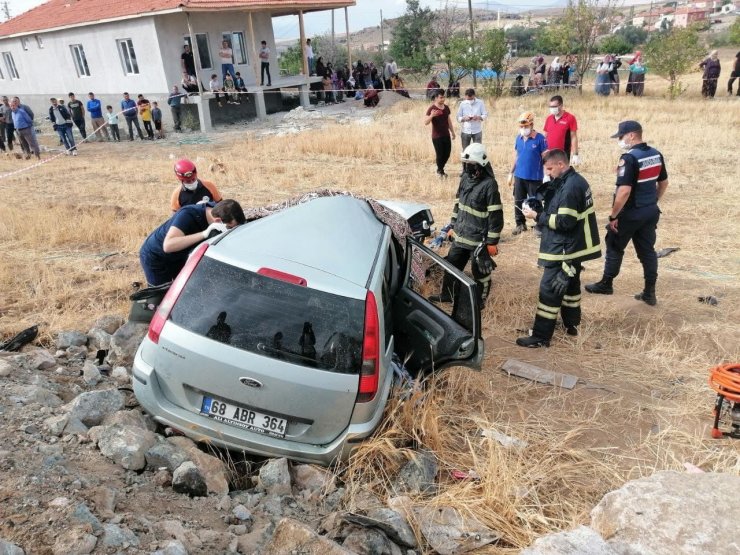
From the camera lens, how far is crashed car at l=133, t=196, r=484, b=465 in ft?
10.2

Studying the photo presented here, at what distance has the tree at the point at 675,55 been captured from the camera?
816 inches

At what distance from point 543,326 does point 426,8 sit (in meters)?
37.1

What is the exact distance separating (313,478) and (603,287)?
431 centimetres

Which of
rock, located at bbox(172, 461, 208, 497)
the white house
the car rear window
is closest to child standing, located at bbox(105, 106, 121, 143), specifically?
the white house

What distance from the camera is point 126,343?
14.7 feet

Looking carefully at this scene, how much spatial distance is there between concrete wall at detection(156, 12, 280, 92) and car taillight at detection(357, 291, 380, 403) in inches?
737

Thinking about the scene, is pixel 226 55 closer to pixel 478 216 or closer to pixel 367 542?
pixel 478 216

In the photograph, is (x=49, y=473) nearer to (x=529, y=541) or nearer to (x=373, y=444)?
(x=373, y=444)

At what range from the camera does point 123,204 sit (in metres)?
10.4

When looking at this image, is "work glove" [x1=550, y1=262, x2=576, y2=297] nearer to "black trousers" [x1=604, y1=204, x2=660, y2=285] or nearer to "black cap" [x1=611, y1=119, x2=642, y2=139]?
"black trousers" [x1=604, y1=204, x2=660, y2=285]

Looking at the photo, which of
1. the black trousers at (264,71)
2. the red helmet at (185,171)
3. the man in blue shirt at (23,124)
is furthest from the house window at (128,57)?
the red helmet at (185,171)

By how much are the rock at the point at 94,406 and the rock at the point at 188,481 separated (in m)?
0.76

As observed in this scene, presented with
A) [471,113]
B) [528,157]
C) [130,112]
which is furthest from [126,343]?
[130,112]

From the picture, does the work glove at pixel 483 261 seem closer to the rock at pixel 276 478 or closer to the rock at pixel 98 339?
the rock at pixel 276 478
